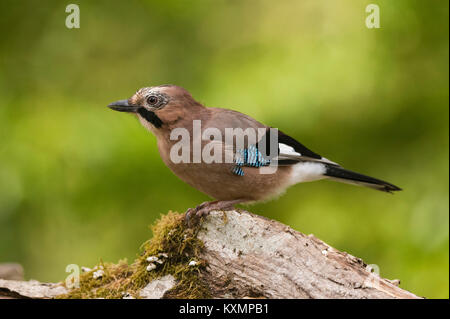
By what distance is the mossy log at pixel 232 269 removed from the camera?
3.77 metres

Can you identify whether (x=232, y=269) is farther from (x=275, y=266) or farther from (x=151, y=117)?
(x=151, y=117)

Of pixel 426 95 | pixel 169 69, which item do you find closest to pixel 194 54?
pixel 169 69

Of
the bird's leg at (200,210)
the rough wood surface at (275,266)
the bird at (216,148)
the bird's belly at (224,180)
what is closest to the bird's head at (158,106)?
the bird at (216,148)

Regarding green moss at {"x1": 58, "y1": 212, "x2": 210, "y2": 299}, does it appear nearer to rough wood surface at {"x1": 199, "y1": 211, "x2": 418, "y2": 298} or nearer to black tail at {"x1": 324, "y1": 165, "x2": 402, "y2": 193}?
rough wood surface at {"x1": 199, "y1": 211, "x2": 418, "y2": 298}

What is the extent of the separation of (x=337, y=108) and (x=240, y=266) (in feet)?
9.96

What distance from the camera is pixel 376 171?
643cm

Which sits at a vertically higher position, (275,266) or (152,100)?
(152,100)

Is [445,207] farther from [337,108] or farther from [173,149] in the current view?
[173,149]

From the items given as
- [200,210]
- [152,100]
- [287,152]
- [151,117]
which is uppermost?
[152,100]

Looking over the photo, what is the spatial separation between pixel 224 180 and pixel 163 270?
32.3 inches

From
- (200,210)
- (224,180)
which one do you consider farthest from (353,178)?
(200,210)

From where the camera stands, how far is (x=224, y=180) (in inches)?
168

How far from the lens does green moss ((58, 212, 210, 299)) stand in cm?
382

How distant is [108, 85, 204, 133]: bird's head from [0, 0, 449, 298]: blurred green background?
4.36ft
